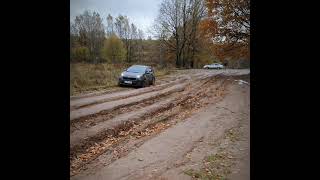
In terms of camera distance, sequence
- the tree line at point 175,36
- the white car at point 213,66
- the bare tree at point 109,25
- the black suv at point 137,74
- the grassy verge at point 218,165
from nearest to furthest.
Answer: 1. the grassy verge at point 218,165
2. the tree line at point 175,36
3. the bare tree at point 109,25
4. the white car at point 213,66
5. the black suv at point 137,74

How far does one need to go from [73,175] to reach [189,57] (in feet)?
6.43

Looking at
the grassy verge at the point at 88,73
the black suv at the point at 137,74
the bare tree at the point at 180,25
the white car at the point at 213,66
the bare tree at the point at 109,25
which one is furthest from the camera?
the black suv at the point at 137,74

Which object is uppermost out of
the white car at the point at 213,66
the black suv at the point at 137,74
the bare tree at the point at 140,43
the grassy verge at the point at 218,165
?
the bare tree at the point at 140,43

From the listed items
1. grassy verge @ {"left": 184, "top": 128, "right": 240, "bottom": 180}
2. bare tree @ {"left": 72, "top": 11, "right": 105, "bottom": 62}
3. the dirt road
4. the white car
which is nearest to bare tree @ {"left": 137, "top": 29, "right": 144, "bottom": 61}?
bare tree @ {"left": 72, "top": 11, "right": 105, "bottom": 62}

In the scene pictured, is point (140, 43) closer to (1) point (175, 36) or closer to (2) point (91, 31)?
(1) point (175, 36)

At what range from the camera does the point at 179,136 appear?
3682 millimetres

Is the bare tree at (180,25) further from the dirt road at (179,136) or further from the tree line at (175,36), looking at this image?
the dirt road at (179,136)

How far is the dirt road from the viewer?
9.67 ft

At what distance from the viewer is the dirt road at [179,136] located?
9.67ft

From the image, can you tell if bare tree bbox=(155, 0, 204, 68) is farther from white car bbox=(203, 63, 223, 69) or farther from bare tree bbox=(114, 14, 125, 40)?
bare tree bbox=(114, 14, 125, 40)

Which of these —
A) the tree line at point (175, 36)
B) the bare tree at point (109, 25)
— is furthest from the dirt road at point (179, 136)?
the bare tree at point (109, 25)
